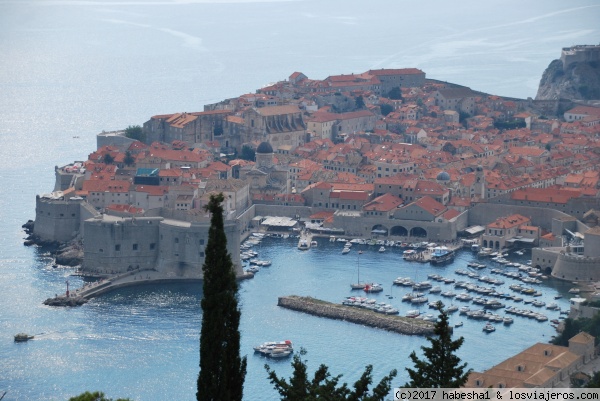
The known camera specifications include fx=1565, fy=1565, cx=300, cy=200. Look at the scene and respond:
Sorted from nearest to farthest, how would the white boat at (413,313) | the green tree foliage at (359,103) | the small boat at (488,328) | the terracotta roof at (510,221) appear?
the small boat at (488,328)
the white boat at (413,313)
the terracotta roof at (510,221)
the green tree foliage at (359,103)

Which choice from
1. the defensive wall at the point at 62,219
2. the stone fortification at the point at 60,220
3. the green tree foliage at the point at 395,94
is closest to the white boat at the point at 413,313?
the defensive wall at the point at 62,219

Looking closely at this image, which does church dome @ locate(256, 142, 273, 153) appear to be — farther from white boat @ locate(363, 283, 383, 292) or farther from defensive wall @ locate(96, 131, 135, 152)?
white boat @ locate(363, 283, 383, 292)

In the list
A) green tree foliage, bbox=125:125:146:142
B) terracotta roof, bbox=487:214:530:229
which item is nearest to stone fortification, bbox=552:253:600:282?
terracotta roof, bbox=487:214:530:229

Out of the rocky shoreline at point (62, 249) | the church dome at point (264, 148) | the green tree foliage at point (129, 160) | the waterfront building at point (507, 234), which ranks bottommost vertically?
the rocky shoreline at point (62, 249)

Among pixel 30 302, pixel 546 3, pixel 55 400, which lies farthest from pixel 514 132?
pixel 546 3

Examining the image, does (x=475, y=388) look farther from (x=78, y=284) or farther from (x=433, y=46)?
(x=433, y=46)

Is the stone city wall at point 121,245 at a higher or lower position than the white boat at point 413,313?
higher

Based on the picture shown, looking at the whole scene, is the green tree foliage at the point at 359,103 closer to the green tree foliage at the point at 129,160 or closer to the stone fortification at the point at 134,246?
the green tree foliage at the point at 129,160

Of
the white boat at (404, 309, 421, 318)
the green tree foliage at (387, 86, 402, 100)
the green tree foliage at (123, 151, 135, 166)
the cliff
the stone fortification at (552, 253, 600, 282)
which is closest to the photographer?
the white boat at (404, 309, 421, 318)
